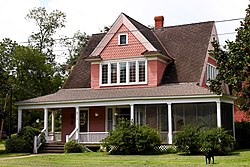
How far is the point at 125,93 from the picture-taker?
30141 mm

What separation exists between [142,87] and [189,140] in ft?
25.1

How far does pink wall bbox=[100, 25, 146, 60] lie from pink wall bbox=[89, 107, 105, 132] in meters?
3.94

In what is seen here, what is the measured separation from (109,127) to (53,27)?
27.2 metres

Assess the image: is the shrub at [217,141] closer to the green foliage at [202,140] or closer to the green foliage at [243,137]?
the green foliage at [202,140]

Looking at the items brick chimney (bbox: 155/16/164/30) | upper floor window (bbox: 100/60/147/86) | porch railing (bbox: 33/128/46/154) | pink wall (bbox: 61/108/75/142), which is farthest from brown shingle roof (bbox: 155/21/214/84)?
porch railing (bbox: 33/128/46/154)

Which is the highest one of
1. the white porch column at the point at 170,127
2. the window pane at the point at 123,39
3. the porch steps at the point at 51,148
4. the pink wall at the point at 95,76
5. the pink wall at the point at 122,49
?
the window pane at the point at 123,39

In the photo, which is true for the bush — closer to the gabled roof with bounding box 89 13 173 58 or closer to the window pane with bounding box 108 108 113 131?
the window pane with bounding box 108 108 113 131

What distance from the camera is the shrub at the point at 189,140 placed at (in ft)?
82.3

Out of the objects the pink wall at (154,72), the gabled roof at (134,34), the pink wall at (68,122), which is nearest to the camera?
the pink wall at (154,72)

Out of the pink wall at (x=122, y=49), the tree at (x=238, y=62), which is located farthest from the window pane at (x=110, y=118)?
the tree at (x=238, y=62)

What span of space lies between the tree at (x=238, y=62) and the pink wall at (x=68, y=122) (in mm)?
13838

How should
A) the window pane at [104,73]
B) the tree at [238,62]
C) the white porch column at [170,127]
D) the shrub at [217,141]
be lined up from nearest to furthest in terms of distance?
the tree at [238,62]
the shrub at [217,141]
the white porch column at [170,127]
the window pane at [104,73]

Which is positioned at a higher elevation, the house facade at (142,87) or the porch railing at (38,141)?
the house facade at (142,87)

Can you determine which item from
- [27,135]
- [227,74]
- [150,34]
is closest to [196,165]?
[227,74]
